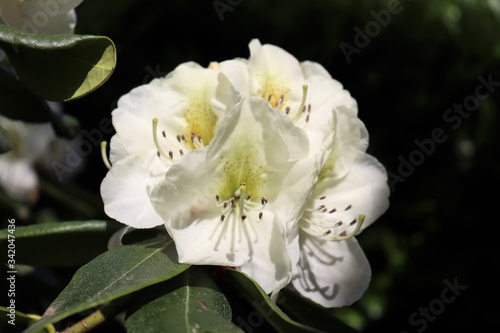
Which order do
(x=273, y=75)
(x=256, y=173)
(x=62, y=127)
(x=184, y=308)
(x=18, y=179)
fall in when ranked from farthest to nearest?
(x=18, y=179) → (x=62, y=127) → (x=273, y=75) → (x=256, y=173) → (x=184, y=308)

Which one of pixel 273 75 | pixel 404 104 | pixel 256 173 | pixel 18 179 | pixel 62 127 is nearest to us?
pixel 256 173

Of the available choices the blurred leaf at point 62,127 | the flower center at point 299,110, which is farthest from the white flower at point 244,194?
the blurred leaf at point 62,127

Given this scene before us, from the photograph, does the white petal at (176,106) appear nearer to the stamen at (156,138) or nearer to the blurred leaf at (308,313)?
the stamen at (156,138)

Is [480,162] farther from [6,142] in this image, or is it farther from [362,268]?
[6,142]

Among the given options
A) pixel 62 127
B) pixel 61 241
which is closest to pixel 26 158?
pixel 62 127

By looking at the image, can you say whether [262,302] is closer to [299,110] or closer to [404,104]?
[299,110]

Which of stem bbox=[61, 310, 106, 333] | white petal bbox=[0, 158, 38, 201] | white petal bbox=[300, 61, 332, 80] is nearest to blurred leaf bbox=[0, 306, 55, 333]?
stem bbox=[61, 310, 106, 333]
